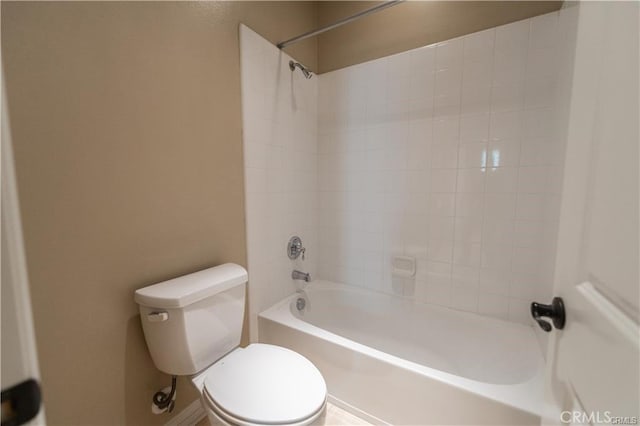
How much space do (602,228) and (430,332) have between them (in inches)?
59.2

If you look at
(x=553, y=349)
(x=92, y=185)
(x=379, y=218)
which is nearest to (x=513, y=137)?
(x=379, y=218)

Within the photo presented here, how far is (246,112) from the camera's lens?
4.70ft

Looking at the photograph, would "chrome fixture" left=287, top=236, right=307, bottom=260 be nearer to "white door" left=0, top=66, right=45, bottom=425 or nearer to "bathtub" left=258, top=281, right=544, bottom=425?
"bathtub" left=258, top=281, right=544, bottom=425

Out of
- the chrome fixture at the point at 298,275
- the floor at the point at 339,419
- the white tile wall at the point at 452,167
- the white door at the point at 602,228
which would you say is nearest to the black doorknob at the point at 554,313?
the white door at the point at 602,228

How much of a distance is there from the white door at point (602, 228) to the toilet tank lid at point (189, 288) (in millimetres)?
1093

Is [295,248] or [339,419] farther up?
[295,248]

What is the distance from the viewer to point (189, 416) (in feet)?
4.10

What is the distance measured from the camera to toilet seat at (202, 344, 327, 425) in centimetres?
82

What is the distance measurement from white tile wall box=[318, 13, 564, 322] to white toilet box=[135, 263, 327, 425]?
1.04 meters

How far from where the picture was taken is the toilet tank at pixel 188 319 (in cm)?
97

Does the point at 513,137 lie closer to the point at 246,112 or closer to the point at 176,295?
the point at 246,112

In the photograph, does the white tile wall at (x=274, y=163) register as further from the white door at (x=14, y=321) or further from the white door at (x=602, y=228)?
the white door at (x=602, y=228)

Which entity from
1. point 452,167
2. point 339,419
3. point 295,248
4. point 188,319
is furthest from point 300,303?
point 452,167

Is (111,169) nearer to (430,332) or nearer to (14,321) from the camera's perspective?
(14,321)
